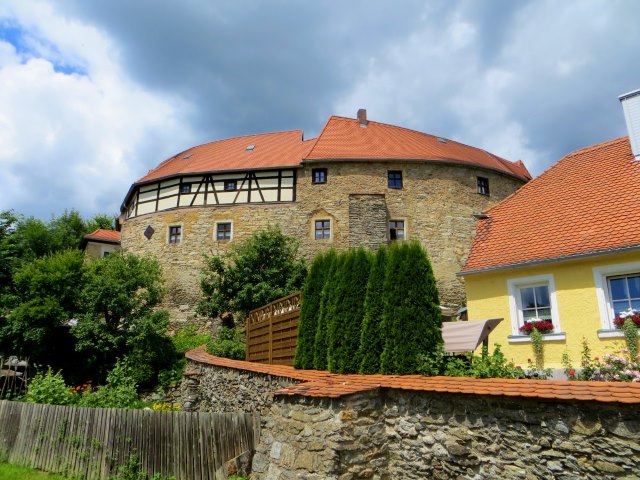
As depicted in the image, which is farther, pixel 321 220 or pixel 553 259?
pixel 321 220

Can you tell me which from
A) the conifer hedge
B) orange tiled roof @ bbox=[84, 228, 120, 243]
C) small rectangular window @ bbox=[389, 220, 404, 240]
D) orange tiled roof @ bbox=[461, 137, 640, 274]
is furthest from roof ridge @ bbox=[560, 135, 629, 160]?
orange tiled roof @ bbox=[84, 228, 120, 243]

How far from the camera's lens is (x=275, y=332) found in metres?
10.4

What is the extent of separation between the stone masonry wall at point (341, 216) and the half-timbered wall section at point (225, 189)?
443 millimetres

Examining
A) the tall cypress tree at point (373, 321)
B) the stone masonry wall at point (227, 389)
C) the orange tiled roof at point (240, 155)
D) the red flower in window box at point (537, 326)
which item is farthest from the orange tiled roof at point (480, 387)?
the orange tiled roof at point (240, 155)

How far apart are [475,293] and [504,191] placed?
18782 millimetres

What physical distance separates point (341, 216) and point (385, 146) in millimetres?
5262

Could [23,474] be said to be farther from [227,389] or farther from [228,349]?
[228,349]

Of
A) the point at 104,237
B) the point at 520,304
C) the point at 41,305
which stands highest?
the point at 104,237

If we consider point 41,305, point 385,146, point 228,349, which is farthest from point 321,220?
point 41,305

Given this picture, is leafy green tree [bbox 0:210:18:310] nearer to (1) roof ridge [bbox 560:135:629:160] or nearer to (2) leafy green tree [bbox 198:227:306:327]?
(2) leafy green tree [bbox 198:227:306:327]

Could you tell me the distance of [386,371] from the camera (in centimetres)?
655

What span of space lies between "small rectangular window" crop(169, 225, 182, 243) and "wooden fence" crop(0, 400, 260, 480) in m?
17.4

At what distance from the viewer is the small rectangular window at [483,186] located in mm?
26139

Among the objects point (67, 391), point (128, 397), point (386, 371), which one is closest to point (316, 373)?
point (386, 371)
